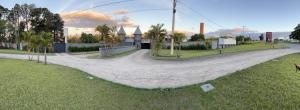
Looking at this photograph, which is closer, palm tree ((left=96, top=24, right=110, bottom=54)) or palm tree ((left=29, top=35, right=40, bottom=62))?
palm tree ((left=29, top=35, right=40, bottom=62))

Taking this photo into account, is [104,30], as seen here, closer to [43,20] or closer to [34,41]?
[34,41]

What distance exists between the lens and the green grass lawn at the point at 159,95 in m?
6.88

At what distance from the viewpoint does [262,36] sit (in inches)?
2189

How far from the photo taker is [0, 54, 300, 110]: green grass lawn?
6.88m

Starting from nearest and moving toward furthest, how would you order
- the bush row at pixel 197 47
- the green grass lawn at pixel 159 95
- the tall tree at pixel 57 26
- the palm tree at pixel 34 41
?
the green grass lawn at pixel 159 95 < the palm tree at pixel 34 41 < the bush row at pixel 197 47 < the tall tree at pixel 57 26

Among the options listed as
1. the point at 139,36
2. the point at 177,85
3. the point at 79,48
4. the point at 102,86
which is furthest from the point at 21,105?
the point at 139,36

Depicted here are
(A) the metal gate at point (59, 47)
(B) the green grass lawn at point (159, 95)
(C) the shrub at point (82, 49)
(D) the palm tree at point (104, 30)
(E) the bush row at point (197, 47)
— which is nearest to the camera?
(B) the green grass lawn at point (159, 95)

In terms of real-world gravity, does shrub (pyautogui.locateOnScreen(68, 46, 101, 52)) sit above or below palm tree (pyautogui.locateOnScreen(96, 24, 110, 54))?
below

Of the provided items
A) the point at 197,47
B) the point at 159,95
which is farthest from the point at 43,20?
the point at 159,95

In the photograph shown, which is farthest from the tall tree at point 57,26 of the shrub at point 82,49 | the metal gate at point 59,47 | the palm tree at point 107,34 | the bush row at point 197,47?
the bush row at point 197,47

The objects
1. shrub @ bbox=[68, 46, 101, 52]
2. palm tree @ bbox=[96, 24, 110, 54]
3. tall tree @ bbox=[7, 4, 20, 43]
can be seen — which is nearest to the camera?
shrub @ bbox=[68, 46, 101, 52]

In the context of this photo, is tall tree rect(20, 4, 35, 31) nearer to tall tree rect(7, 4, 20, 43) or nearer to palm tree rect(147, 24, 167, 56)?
tall tree rect(7, 4, 20, 43)

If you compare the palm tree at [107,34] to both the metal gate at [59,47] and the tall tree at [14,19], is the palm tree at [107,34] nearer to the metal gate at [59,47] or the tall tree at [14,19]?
the metal gate at [59,47]

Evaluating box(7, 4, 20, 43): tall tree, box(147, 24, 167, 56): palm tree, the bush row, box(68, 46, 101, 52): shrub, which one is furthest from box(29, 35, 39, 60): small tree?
box(7, 4, 20, 43): tall tree
